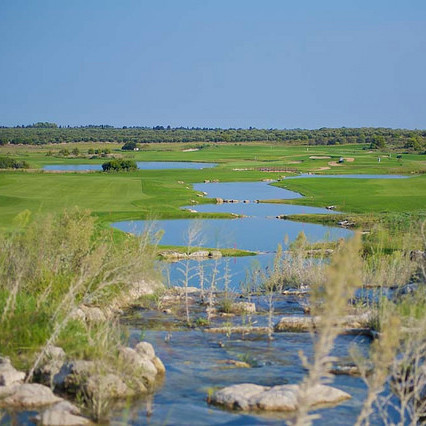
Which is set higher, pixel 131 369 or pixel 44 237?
pixel 44 237

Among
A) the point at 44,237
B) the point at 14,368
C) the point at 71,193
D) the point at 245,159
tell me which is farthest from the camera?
the point at 245,159

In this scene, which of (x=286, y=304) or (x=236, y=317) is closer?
(x=236, y=317)

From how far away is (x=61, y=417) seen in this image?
10.0 m

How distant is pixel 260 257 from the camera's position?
106 ft

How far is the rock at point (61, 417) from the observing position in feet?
32.5

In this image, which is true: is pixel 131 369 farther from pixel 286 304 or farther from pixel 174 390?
pixel 286 304

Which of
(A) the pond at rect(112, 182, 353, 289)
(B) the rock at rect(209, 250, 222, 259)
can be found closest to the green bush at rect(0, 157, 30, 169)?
(A) the pond at rect(112, 182, 353, 289)

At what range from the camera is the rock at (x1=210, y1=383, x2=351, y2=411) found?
35.8ft

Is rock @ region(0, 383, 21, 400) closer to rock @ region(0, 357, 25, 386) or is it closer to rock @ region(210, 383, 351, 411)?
rock @ region(0, 357, 25, 386)

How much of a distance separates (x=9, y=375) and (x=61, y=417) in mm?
1516

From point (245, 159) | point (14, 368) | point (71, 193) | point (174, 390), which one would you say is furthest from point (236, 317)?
point (245, 159)

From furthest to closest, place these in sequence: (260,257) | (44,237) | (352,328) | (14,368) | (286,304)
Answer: (260,257) → (286,304) → (44,237) → (352,328) → (14,368)

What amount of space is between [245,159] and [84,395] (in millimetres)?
110143

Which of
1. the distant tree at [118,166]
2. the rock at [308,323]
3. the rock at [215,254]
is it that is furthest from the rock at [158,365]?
the distant tree at [118,166]
